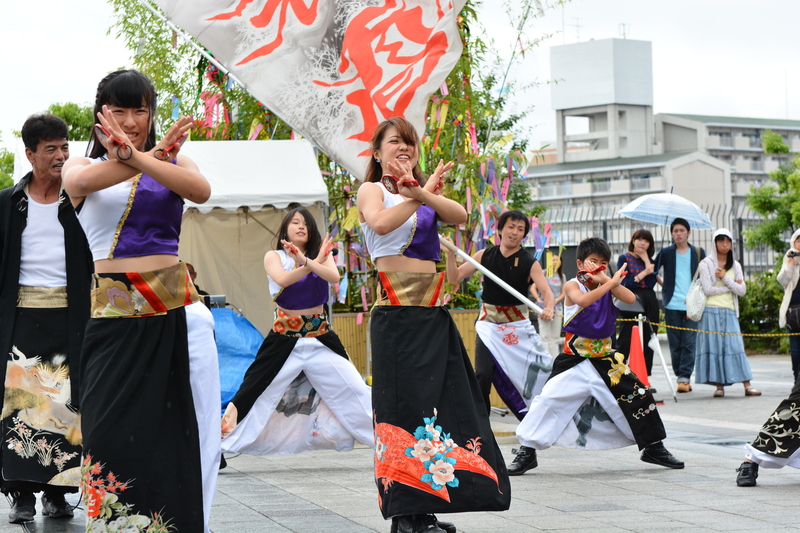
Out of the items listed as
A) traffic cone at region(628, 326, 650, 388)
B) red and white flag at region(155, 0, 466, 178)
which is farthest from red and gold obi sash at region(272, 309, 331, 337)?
traffic cone at region(628, 326, 650, 388)

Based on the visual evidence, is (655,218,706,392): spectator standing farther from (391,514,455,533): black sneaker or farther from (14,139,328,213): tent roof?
(391,514,455,533): black sneaker

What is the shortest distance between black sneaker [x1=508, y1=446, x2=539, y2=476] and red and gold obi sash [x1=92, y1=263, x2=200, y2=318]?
11.6ft

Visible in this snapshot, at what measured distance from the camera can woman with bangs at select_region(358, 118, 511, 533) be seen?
4242mm

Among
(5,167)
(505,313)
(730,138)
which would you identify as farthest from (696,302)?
(730,138)

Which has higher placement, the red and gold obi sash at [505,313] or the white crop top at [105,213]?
the white crop top at [105,213]

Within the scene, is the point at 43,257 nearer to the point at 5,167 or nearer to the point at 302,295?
the point at 302,295

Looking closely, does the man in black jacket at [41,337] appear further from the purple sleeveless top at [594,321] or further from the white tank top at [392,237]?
the purple sleeveless top at [594,321]

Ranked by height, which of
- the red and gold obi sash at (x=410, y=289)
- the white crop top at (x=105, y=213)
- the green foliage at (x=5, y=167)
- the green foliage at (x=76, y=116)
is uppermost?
the green foliage at (x=76, y=116)

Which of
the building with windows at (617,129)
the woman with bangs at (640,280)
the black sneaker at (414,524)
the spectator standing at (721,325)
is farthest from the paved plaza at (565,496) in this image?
the building with windows at (617,129)

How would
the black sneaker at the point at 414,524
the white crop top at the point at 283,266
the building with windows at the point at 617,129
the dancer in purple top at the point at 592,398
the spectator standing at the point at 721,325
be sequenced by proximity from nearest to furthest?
the black sneaker at the point at 414,524 → the dancer in purple top at the point at 592,398 → the white crop top at the point at 283,266 → the spectator standing at the point at 721,325 → the building with windows at the point at 617,129

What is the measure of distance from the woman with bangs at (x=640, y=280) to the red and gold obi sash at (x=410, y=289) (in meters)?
7.34

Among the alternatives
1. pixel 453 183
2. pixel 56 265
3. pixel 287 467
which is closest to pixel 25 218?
pixel 56 265

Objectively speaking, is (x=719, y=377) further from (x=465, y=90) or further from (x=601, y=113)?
(x=601, y=113)

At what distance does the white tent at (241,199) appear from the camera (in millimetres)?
10180
